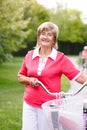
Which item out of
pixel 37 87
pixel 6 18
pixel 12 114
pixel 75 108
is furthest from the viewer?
pixel 6 18

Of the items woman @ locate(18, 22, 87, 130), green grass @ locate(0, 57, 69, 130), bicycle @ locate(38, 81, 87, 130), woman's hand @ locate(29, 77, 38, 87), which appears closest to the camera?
bicycle @ locate(38, 81, 87, 130)

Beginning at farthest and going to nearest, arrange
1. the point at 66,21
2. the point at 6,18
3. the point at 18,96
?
1. the point at 66,21
2. the point at 6,18
3. the point at 18,96

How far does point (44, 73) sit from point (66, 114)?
0.76m

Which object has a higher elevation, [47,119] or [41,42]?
[41,42]

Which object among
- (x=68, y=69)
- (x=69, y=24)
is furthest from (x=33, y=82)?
(x=69, y=24)

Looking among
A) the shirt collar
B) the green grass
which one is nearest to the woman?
the shirt collar

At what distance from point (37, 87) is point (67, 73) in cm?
34

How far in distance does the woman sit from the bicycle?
0.57 m

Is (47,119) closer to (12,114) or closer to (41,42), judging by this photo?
(41,42)

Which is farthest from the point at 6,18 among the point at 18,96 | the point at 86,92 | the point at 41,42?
the point at 41,42

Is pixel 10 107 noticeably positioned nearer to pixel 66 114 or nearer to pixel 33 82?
pixel 33 82

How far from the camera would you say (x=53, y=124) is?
12.5 ft

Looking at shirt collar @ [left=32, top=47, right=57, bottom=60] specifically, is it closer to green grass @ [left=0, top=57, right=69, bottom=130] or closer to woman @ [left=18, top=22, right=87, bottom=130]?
woman @ [left=18, top=22, right=87, bottom=130]

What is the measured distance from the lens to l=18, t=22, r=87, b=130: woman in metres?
4.40
